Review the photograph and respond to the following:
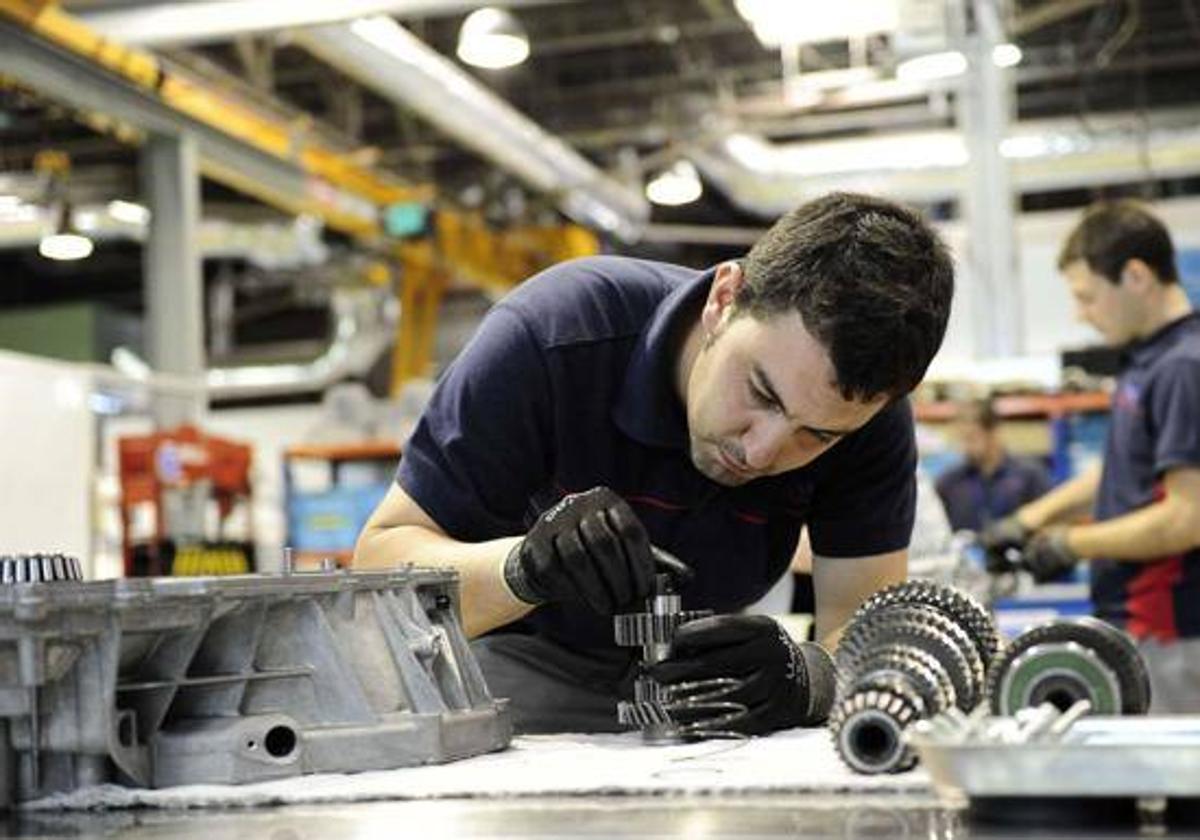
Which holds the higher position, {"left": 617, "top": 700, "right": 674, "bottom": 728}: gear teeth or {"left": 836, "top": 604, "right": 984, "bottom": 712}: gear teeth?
{"left": 836, "top": 604, "right": 984, "bottom": 712}: gear teeth

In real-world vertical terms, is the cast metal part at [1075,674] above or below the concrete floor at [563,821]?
above

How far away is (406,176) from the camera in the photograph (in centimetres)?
912

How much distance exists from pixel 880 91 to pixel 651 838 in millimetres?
6972

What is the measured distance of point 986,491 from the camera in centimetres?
571

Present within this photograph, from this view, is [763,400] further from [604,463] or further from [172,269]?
[172,269]

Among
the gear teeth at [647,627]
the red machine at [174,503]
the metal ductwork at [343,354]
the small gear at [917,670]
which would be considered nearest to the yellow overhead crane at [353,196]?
the metal ductwork at [343,354]

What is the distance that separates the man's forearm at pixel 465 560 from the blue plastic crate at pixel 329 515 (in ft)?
15.9

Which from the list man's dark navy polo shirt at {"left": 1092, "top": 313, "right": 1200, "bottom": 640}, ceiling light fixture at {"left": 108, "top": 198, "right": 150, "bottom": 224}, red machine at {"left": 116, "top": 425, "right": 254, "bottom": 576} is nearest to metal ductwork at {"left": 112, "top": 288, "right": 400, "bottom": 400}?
ceiling light fixture at {"left": 108, "top": 198, "right": 150, "bottom": 224}

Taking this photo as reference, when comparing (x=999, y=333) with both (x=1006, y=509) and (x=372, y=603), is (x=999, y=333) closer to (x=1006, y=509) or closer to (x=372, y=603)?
(x=1006, y=509)

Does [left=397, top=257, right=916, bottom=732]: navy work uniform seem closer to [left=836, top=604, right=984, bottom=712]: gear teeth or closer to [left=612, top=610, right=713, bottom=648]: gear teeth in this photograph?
[left=612, top=610, right=713, bottom=648]: gear teeth

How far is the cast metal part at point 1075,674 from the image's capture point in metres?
1.03

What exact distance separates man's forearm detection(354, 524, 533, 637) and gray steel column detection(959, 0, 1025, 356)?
4682mm

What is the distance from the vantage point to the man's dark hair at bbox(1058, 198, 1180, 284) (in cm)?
335

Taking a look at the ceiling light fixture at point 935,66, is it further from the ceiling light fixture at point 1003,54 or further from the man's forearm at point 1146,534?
the man's forearm at point 1146,534
